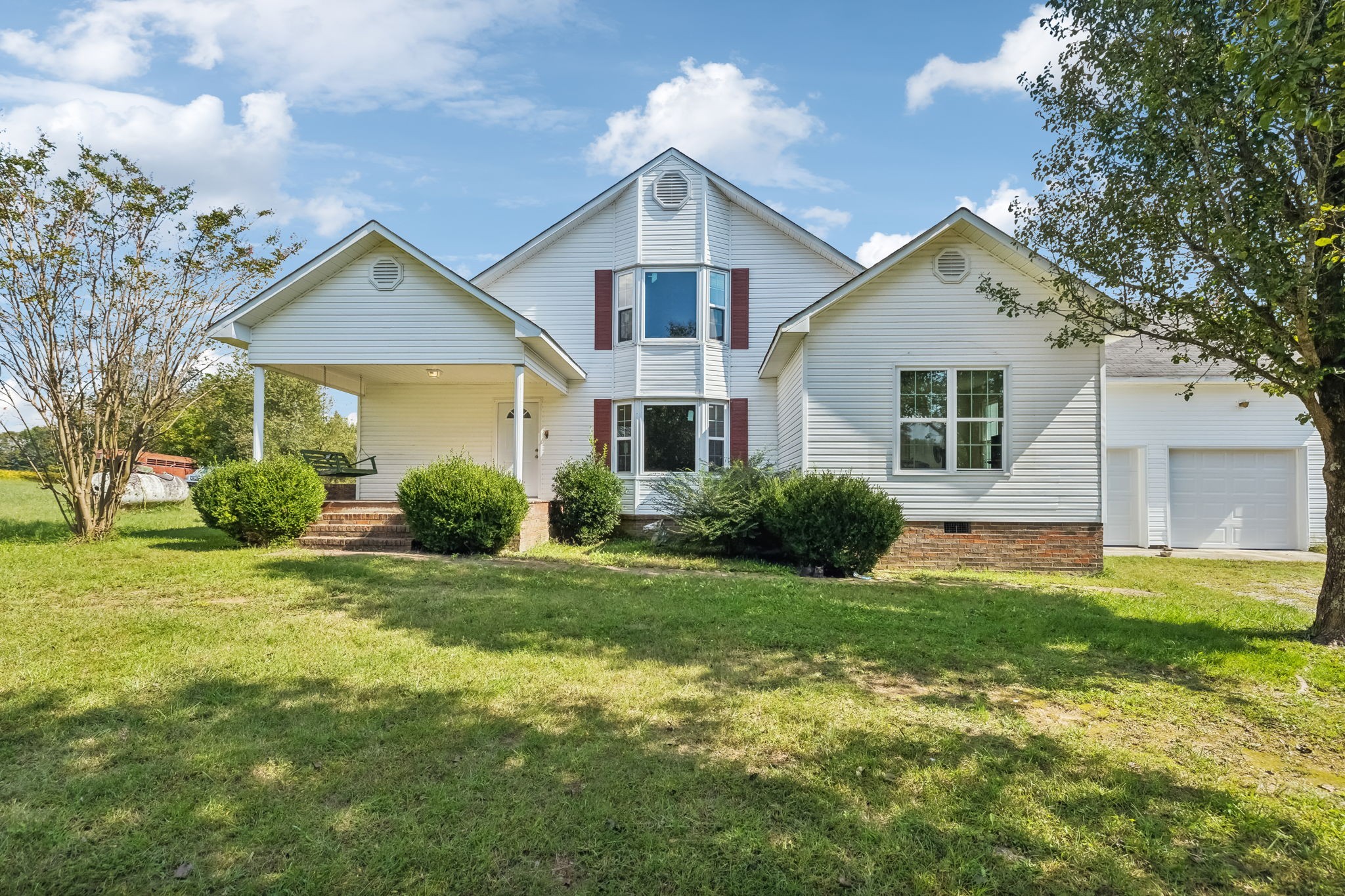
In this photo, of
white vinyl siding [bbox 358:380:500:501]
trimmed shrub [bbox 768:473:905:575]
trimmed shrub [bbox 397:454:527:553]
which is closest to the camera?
trimmed shrub [bbox 768:473:905:575]

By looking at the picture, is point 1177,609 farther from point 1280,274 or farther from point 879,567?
point 879,567

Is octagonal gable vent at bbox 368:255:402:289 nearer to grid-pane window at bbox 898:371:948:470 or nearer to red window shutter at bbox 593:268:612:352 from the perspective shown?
red window shutter at bbox 593:268:612:352

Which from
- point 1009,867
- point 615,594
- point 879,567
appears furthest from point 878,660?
point 879,567

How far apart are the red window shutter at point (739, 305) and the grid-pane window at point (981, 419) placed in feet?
15.6

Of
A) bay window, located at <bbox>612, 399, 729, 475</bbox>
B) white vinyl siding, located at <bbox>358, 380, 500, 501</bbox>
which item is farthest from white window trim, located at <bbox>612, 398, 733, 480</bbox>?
white vinyl siding, located at <bbox>358, 380, 500, 501</bbox>

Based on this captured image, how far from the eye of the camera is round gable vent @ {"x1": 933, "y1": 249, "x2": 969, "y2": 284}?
1220cm

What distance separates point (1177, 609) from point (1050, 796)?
604cm

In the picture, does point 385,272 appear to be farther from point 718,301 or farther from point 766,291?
point 766,291

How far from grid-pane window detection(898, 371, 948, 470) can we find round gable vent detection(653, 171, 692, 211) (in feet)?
20.7

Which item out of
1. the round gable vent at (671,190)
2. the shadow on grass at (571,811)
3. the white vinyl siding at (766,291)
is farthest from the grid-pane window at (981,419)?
the shadow on grass at (571,811)

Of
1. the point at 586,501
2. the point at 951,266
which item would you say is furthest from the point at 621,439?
the point at 951,266

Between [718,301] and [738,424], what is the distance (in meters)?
2.68

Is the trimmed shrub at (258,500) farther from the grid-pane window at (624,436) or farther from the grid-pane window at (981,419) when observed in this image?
the grid-pane window at (981,419)

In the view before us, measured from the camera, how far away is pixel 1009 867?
2.74 meters
